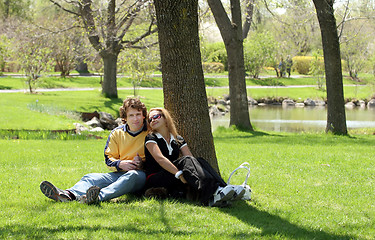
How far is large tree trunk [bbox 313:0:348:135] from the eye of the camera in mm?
12938

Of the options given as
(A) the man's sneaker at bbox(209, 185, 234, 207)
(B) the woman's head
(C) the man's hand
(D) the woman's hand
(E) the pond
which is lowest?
(E) the pond

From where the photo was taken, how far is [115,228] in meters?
3.96

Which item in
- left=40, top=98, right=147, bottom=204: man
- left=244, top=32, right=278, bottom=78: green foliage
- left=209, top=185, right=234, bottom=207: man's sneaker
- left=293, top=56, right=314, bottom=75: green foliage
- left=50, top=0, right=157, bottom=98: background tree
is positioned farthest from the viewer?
left=293, top=56, right=314, bottom=75: green foliage

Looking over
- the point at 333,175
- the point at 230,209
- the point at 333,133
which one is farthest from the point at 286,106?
the point at 230,209

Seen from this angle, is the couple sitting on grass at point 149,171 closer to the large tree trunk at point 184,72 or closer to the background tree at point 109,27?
the large tree trunk at point 184,72

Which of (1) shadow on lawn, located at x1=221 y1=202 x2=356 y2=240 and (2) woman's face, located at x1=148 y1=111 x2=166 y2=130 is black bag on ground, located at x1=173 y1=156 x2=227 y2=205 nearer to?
(1) shadow on lawn, located at x1=221 y1=202 x2=356 y2=240

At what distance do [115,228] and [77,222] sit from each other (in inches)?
15.4

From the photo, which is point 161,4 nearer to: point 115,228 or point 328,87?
point 115,228

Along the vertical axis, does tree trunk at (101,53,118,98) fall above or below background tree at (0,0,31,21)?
below

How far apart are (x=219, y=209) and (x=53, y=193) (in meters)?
1.76

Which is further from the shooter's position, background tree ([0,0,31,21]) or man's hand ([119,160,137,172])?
background tree ([0,0,31,21])

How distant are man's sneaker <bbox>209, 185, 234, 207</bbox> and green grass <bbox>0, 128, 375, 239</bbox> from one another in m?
0.10

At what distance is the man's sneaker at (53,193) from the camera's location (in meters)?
4.66

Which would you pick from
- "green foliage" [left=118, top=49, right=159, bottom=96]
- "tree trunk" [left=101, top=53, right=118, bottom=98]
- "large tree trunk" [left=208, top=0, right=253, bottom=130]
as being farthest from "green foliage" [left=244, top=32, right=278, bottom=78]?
"large tree trunk" [left=208, top=0, right=253, bottom=130]
